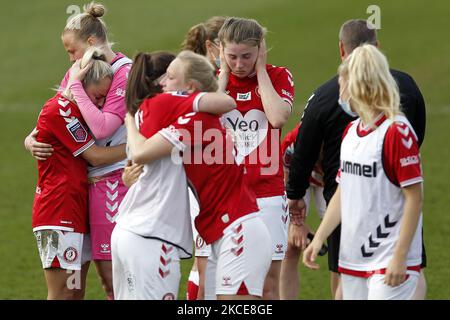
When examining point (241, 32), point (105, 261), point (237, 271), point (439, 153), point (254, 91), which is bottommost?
point (439, 153)

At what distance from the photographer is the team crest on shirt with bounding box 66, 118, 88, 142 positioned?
687 cm

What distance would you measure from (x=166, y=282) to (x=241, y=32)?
80.2 inches

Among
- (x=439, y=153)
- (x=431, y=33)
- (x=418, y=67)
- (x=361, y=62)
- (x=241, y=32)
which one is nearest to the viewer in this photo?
(x=361, y=62)

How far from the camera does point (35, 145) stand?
6941 millimetres

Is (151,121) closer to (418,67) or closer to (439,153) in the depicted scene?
(439,153)

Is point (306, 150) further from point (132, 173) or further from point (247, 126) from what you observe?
point (132, 173)

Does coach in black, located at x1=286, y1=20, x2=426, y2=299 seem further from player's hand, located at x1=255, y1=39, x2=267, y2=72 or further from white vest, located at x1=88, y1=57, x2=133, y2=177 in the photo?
white vest, located at x1=88, y1=57, x2=133, y2=177

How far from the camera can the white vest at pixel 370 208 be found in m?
5.51

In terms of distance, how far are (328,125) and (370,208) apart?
148cm

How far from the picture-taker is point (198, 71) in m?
5.86

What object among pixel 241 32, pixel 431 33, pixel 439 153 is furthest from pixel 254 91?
pixel 431 33

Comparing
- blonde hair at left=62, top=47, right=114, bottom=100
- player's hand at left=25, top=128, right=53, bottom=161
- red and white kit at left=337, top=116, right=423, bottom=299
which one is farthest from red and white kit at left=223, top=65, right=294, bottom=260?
red and white kit at left=337, top=116, right=423, bottom=299

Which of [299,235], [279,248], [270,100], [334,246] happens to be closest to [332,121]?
[270,100]

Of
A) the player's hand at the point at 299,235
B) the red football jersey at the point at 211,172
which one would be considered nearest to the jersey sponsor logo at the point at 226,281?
the red football jersey at the point at 211,172
